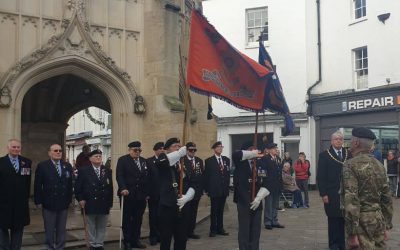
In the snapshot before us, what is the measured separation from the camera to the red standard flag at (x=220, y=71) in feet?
24.9

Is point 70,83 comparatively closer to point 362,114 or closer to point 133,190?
point 133,190

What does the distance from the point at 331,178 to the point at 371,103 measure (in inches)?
556

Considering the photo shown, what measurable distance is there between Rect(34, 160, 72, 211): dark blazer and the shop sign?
15619 millimetres

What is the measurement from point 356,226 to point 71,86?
40.0 feet

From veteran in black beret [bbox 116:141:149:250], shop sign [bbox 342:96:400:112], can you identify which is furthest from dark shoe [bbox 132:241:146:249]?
shop sign [bbox 342:96:400:112]

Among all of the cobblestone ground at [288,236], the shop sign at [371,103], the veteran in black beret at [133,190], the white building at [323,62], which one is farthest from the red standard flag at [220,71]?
the white building at [323,62]

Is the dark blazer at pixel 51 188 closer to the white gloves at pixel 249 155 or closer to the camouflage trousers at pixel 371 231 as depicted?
the white gloves at pixel 249 155

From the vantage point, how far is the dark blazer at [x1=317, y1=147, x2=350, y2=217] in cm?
834

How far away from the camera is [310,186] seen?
23797 mm

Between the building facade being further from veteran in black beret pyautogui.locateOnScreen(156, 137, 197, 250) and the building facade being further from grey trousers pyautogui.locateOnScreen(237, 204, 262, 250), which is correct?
veteran in black beret pyautogui.locateOnScreen(156, 137, 197, 250)

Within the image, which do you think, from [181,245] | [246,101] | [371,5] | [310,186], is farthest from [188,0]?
[310,186]

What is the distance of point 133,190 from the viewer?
365 inches

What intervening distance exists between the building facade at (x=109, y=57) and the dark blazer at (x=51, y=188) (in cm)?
214

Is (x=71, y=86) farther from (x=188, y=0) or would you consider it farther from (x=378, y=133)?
(x=378, y=133)
